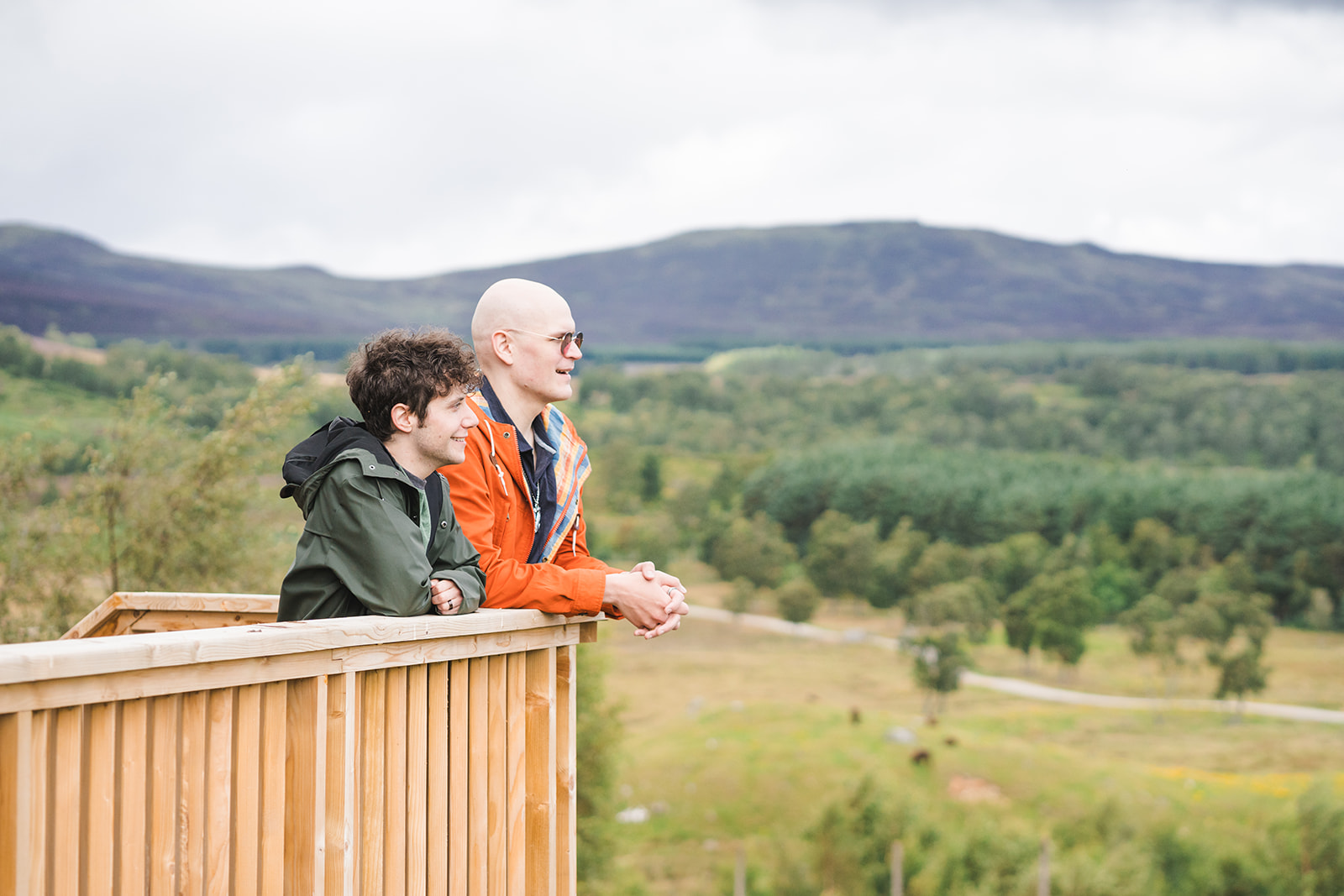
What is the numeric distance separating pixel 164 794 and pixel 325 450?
3.96ft

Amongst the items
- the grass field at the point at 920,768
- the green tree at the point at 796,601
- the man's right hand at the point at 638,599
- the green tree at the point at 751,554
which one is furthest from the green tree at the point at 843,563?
the man's right hand at the point at 638,599

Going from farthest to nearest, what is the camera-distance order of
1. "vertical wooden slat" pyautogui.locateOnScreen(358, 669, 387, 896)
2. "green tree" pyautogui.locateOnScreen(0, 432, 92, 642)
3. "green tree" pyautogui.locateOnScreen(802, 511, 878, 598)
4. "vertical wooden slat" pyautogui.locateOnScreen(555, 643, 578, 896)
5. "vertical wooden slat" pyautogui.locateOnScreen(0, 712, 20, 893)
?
"green tree" pyautogui.locateOnScreen(802, 511, 878, 598) → "green tree" pyautogui.locateOnScreen(0, 432, 92, 642) → "vertical wooden slat" pyautogui.locateOnScreen(555, 643, 578, 896) → "vertical wooden slat" pyautogui.locateOnScreen(358, 669, 387, 896) → "vertical wooden slat" pyautogui.locateOnScreen(0, 712, 20, 893)

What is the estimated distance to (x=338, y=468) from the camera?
11.8 ft

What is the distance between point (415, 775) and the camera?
12.0ft

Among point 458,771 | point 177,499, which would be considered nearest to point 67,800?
point 458,771

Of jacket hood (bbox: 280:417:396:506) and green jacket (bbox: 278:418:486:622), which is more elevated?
jacket hood (bbox: 280:417:396:506)

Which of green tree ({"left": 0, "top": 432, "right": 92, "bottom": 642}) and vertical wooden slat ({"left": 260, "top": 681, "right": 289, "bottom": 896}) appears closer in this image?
vertical wooden slat ({"left": 260, "top": 681, "right": 289, "bottom": 896})

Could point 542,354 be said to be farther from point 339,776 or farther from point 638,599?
point 339,776

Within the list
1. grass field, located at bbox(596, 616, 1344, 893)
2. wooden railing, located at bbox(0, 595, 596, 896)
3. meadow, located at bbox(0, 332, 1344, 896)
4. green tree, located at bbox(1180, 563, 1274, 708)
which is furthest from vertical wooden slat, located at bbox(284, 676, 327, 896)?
green tree, located at bbox(1180, 563, 1274, 708)

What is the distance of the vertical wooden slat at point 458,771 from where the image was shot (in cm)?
382

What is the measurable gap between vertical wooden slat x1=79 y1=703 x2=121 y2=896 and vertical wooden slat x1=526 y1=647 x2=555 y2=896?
66.9 inches

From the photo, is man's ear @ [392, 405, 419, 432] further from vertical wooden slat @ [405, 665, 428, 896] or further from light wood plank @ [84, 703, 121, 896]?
light wood plank @ [84, 703, 121, 896]

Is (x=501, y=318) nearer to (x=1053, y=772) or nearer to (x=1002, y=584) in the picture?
(x=1053, y=772)

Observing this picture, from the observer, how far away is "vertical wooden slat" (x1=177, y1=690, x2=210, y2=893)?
2.94 meters
